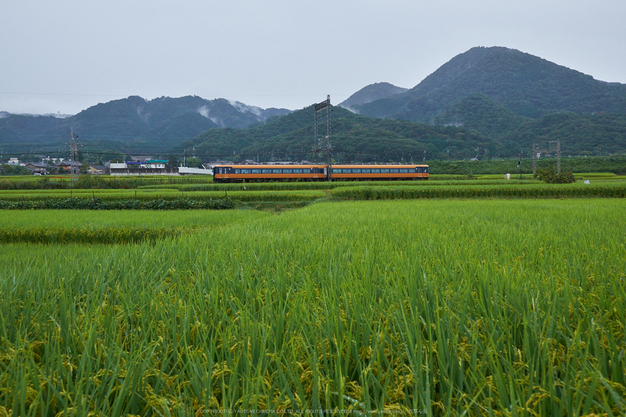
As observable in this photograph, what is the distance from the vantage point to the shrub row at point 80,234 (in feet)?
27.6

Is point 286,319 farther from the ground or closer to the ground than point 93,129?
closer to the ground

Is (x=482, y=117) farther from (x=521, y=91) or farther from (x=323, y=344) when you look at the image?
(x=323, y=344)

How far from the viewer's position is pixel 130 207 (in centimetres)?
1730

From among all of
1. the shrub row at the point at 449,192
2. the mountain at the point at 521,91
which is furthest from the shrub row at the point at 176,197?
the mountain at the point at 521,91

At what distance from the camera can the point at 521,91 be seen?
144375 millimetres

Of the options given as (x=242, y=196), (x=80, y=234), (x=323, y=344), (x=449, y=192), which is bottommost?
(x=80, y=234)

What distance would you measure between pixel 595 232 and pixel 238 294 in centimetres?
479

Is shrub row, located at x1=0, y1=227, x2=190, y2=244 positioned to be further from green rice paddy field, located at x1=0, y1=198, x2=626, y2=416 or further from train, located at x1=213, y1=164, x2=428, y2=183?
train, located at x1=213, y1=164, x2=428, y2=183

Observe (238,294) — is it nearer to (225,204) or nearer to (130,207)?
(225,204)

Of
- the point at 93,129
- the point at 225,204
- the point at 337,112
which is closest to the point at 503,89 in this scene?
the point at 337,112

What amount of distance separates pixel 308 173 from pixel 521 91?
151435 millimetres

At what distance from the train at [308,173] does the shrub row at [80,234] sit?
91.6 feet

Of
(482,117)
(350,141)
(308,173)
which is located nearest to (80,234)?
(308,173)

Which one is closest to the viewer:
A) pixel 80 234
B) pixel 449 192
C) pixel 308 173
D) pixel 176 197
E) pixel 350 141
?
pixel 80 234
